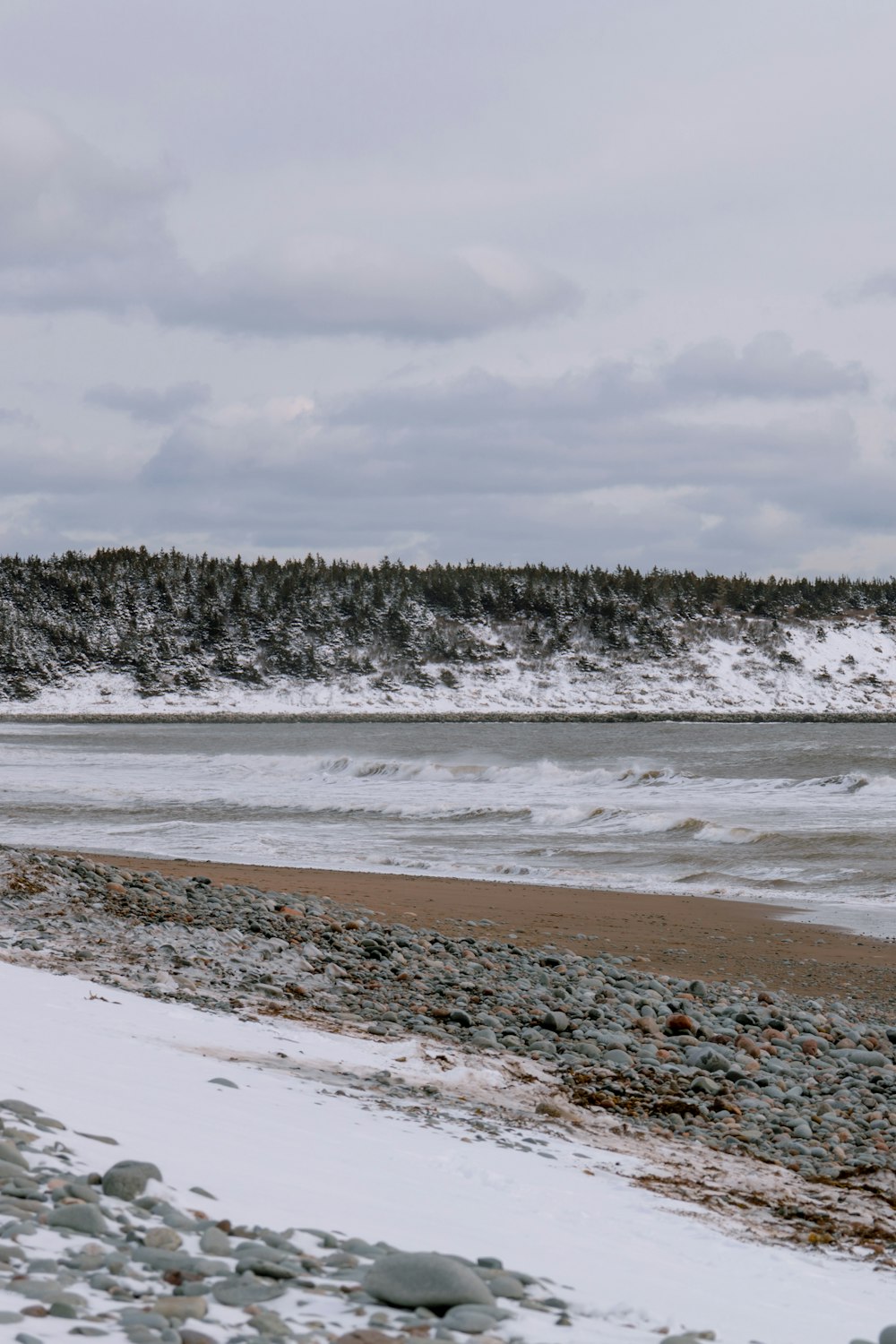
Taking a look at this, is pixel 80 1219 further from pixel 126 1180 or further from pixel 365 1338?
pixel 365 1338

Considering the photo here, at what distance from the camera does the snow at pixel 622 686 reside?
9438 cm

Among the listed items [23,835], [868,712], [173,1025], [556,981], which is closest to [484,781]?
[23,835]

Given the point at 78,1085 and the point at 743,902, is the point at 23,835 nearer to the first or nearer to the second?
the point at 743,902

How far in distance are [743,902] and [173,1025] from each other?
32.2ft

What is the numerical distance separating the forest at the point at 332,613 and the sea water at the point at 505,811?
54.5 metres

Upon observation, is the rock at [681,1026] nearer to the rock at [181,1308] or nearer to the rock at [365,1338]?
the rock at [365,1338]

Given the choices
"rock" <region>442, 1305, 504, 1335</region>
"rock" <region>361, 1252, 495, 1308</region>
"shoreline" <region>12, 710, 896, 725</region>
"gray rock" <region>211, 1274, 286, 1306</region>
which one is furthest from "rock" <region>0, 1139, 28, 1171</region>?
"shoreline" <region>12, 710, 896, 725</region>

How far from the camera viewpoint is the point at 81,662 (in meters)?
101

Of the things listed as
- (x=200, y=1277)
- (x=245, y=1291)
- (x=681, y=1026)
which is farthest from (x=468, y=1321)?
(x=681, y=1026)

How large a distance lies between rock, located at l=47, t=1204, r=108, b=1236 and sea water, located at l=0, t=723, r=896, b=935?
11493 mm

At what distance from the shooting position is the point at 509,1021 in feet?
25.0

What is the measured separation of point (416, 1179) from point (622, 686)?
98.5 metres

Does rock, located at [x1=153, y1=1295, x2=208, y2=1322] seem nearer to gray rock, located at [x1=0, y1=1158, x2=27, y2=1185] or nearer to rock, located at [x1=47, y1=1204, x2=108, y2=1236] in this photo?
rock, located at [x1=47, y1=1204, x2=108, y2=1236]

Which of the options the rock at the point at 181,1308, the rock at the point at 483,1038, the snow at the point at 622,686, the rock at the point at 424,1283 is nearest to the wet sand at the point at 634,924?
the rock at the point at 483,1038
